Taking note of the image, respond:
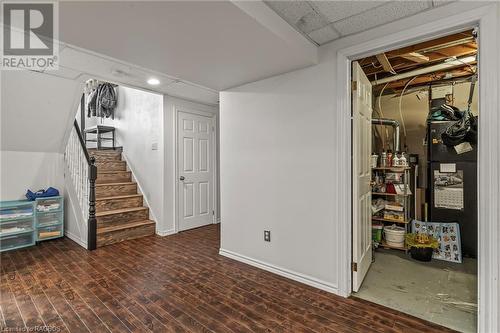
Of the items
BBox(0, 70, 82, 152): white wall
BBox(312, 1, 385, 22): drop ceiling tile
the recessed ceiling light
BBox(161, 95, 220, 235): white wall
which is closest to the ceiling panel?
BBox(312, 1, 385, 22): drop ceiling tile

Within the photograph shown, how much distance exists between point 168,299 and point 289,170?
1.62 metres

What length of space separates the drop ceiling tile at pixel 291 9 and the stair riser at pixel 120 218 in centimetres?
356

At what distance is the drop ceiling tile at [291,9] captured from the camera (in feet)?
5.58

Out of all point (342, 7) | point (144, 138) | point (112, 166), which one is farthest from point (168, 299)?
point (112, 166)

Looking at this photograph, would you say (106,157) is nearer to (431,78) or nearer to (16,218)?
(16,218)

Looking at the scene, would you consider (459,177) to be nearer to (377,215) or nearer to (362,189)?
(377,215)

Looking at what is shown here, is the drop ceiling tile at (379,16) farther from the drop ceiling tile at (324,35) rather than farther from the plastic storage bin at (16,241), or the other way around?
the plastic storage bin at (16,241)

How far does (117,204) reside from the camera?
405 cm

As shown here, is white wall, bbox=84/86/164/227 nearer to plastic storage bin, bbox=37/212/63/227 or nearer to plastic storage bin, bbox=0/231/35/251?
plastic storage bin, bbox=37/212/63/227

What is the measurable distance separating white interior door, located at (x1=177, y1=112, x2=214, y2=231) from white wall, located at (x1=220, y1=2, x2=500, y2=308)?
1359mm

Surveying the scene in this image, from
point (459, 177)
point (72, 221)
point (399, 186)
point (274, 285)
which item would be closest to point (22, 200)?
point (72, 221)

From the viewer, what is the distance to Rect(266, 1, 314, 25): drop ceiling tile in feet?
5.58

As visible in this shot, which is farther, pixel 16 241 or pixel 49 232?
pixel 49 232

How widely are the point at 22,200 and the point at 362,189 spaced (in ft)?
15.5
